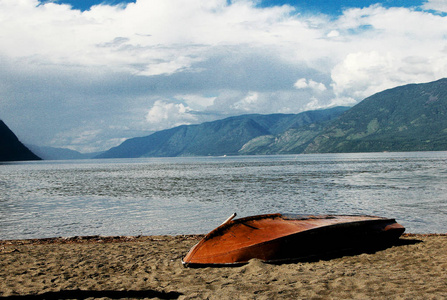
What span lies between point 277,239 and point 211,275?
97.0 inches

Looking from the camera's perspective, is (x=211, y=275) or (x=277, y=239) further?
(x=277, y=239)

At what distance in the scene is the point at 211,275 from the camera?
10.6m

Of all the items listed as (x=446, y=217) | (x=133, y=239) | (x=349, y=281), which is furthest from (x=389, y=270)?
(x=446, y=217)

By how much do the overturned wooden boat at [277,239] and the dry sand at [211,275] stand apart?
1.32ft

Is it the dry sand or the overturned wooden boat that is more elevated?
the overturned wooden boat

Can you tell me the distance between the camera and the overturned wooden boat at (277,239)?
11562mm

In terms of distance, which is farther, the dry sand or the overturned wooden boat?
the overturned wooden boat

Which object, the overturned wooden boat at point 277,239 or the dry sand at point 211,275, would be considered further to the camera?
the overturned wooden boat at point 277,239

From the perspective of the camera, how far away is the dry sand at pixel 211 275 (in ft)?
27.9

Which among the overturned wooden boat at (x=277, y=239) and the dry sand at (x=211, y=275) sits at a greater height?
the overturned wooden boat at (x=277, y=239)

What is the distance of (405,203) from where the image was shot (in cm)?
2781

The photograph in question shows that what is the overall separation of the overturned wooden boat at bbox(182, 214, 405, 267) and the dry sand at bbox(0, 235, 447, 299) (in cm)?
40

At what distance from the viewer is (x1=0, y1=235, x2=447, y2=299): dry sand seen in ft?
27.9

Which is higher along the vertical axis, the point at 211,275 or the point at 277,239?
the point at 277,239
